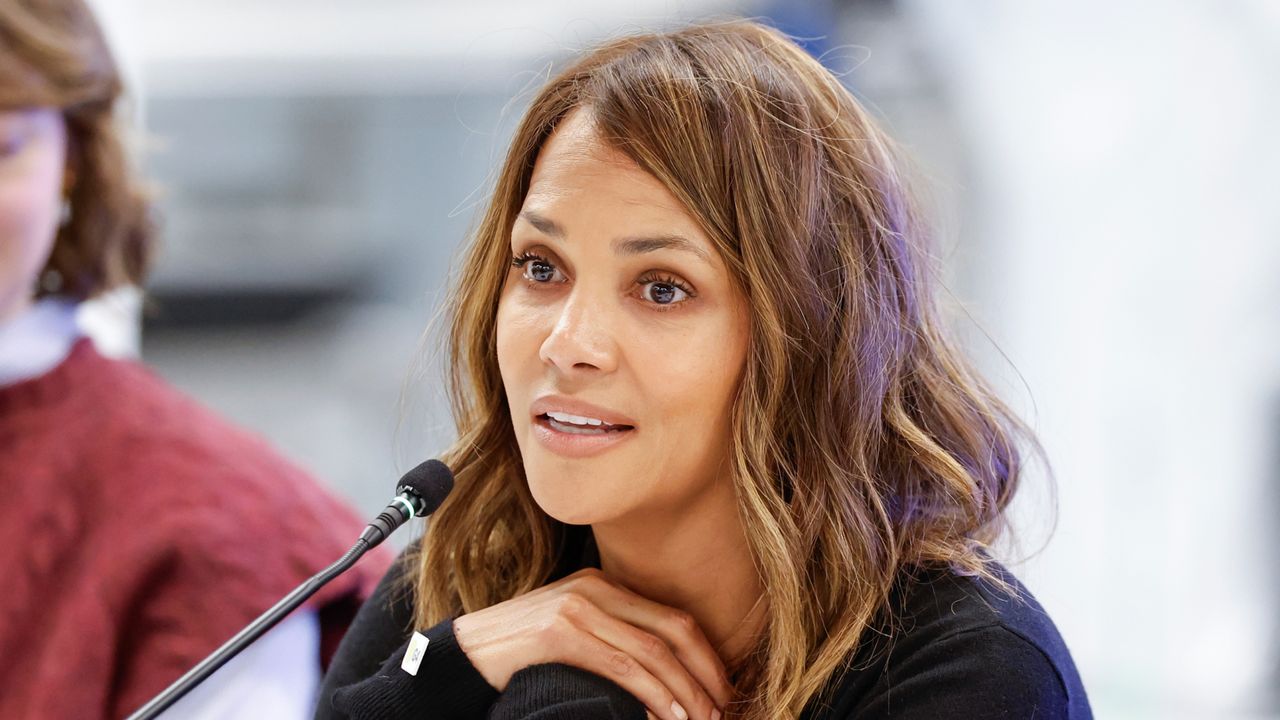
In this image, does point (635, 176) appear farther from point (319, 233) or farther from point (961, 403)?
point (319, 233)

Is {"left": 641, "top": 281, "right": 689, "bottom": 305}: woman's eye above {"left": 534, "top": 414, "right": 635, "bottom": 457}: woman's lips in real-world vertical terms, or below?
above

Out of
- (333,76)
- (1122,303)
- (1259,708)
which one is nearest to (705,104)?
(1122,303)

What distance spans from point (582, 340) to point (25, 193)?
1.02 m

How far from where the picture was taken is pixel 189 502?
1.76 m

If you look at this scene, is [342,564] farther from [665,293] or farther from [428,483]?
[665,293]

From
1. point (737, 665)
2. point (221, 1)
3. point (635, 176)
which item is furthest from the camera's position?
point (221, 1)

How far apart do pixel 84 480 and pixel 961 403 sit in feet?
3.86

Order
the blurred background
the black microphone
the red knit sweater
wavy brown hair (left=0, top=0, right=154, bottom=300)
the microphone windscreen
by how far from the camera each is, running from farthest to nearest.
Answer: the blurred background
wavy brown hair (left=0, top=0, right=154, bottom=300)
the red knit sweater
the microphone windscreen
the black microphone

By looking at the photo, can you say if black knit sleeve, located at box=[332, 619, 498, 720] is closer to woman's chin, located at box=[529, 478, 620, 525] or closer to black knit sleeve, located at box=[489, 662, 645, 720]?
black knit sleeve, located at box=[489, 662, 645, 720]

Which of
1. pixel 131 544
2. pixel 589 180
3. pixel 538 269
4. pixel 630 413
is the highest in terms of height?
pixel 589 180

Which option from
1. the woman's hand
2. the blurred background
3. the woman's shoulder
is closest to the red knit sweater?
the woman's hand

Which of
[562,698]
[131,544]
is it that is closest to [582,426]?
[562,698]

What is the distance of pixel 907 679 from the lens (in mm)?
1220

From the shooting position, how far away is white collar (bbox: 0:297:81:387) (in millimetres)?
1886
